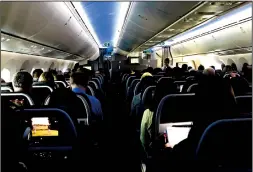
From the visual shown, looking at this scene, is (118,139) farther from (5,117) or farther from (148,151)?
(5,117)

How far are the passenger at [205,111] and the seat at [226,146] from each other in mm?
96

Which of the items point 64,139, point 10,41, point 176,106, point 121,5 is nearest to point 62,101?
point 64,139

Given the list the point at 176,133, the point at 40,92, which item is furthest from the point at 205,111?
the point at 40,92

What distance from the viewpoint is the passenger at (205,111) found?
9.38 ft

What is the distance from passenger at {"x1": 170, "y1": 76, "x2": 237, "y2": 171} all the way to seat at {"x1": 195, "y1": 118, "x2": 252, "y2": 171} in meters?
0.10

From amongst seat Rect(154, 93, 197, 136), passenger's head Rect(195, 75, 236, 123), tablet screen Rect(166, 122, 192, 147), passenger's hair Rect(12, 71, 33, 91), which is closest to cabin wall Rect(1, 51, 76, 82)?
passenger's hair Rect(12, 71, 33, 91)

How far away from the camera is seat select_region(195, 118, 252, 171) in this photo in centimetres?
270

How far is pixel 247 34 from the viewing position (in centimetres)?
1043

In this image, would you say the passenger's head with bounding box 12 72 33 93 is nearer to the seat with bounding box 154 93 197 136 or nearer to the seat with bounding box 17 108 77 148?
the seat with bounding box 17 108 77 148

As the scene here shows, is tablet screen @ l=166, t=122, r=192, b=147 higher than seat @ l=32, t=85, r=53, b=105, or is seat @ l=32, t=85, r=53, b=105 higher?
seat @ l=32, t=85, r=53, b=105

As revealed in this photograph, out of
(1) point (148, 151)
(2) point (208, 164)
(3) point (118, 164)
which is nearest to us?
(2) point (208, 164)

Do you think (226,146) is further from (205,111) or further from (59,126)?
(59,126)

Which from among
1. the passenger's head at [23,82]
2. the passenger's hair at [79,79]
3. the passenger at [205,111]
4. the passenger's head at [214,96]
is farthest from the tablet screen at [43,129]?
the passenger's hair at [79,79]

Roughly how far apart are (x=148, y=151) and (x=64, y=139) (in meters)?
1.85
